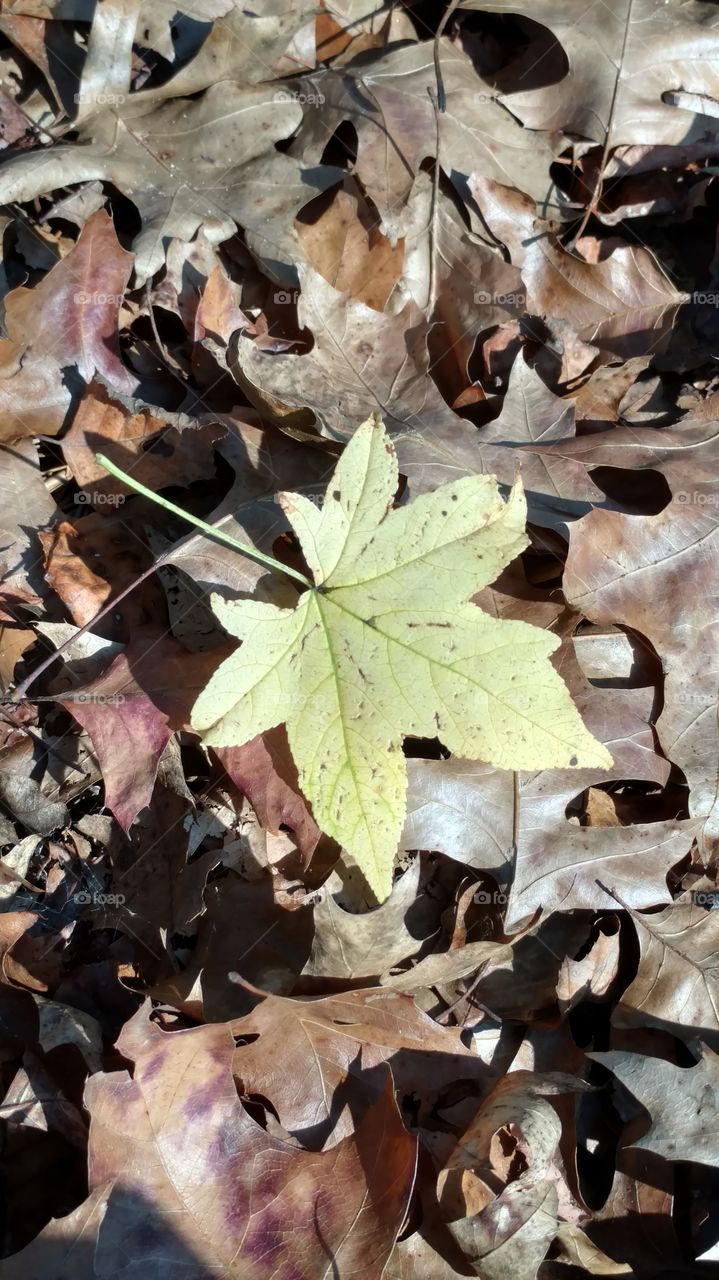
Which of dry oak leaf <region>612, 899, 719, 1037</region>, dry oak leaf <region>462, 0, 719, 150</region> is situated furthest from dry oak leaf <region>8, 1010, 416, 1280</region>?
dry oak leaf <region>462, 0, 719, 150</region>

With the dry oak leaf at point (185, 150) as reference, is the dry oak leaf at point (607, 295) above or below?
below

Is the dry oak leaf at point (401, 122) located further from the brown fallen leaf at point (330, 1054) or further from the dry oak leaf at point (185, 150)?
the brown fallen leaf at point (330, 1054)

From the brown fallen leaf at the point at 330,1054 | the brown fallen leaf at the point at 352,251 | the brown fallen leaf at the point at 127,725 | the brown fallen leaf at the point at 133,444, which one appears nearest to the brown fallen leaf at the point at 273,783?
the brown fallen leaf at the point at 127,725

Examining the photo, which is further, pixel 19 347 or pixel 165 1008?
pixel 19 347

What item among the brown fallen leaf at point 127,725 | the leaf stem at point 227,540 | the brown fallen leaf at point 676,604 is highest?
the leaf stem at point 227,540

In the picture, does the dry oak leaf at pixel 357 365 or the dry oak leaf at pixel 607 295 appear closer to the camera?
the dry oak leaf at pixel 357 365

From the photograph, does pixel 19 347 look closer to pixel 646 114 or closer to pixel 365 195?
pixel 365 195

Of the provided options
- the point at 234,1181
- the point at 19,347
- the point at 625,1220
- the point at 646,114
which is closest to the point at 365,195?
the point at 646,114

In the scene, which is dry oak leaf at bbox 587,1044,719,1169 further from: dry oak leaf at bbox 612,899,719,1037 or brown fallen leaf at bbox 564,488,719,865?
brown fallen leaf at bbox 564,488,719,865
